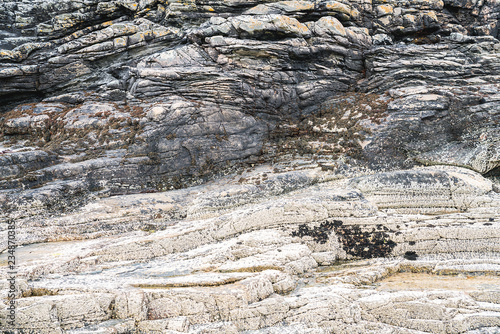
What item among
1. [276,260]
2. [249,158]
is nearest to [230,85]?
[249,158]

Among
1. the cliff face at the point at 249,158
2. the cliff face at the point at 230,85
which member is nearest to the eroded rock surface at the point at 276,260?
the cliff face at the point at 249,158

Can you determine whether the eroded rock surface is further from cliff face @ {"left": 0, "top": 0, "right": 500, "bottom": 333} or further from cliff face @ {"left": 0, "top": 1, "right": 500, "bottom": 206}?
cliff face @ {"left": 0, "top": 1, "right": 500, "bottom": 206}

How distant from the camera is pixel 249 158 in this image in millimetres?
22453

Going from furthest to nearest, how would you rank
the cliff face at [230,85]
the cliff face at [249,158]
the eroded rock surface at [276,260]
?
the cliff face at [230,85] → the cliff face at [249,158] → the eroded rock surface at [276,260]

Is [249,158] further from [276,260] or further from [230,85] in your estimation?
[276,260]

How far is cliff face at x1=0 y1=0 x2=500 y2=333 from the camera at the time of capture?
951cm

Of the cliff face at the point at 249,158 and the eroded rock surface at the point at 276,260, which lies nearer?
the eroded rock surface at the point at 276,260

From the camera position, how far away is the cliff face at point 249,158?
9.51 meters

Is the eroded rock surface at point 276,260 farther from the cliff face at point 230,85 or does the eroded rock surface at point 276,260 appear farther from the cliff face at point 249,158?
the cliff face at point 230,85

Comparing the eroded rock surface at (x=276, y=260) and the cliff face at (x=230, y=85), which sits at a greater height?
the cliff face at (x=230, y=85)

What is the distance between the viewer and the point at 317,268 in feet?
40.5

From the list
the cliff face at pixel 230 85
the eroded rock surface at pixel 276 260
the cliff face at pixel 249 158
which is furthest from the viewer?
the cliff face at pixel 230 85

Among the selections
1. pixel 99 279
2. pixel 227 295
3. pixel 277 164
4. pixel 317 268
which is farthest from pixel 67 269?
pixel 277 164

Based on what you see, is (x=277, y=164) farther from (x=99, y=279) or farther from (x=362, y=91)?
(x=99, y=279)
